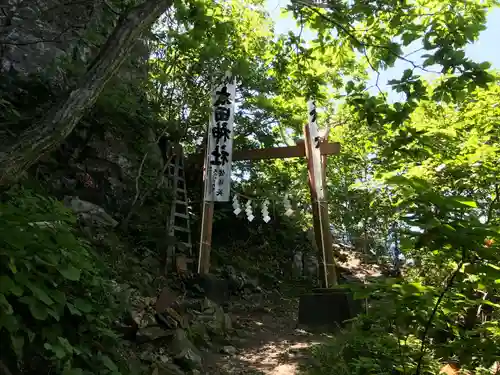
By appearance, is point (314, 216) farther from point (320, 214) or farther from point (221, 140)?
point (221, 140)

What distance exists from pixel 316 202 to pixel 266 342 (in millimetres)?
2498

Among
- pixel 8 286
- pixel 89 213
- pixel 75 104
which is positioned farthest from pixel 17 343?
pixel 89 213

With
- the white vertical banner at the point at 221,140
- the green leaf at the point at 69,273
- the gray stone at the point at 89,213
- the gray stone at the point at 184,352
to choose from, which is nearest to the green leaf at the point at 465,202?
the green leaf at the point at 69,273

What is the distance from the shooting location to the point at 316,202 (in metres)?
7.14

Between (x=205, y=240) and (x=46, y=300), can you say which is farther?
(x=205, y=240)

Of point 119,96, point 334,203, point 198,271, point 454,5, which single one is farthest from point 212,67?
point 334,203

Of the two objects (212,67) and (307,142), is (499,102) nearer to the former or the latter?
(307,142)

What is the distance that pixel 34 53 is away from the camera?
650 centimetres

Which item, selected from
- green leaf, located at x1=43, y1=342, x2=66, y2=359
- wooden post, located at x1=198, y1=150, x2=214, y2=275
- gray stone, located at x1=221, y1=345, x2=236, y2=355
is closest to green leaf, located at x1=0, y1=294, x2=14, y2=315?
green leaf, located at x1=43, y1=342, x2=66, y2=359

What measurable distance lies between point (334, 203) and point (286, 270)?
2390 mm

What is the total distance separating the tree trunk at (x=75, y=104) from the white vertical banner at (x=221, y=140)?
16.6 ft

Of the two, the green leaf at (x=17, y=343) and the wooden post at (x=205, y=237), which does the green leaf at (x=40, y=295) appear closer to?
the green leaf at (x=17, y=343)

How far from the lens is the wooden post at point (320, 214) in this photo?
6863mm

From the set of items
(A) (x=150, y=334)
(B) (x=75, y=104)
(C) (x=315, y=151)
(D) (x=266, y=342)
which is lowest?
(D) (x=266, y=342)
